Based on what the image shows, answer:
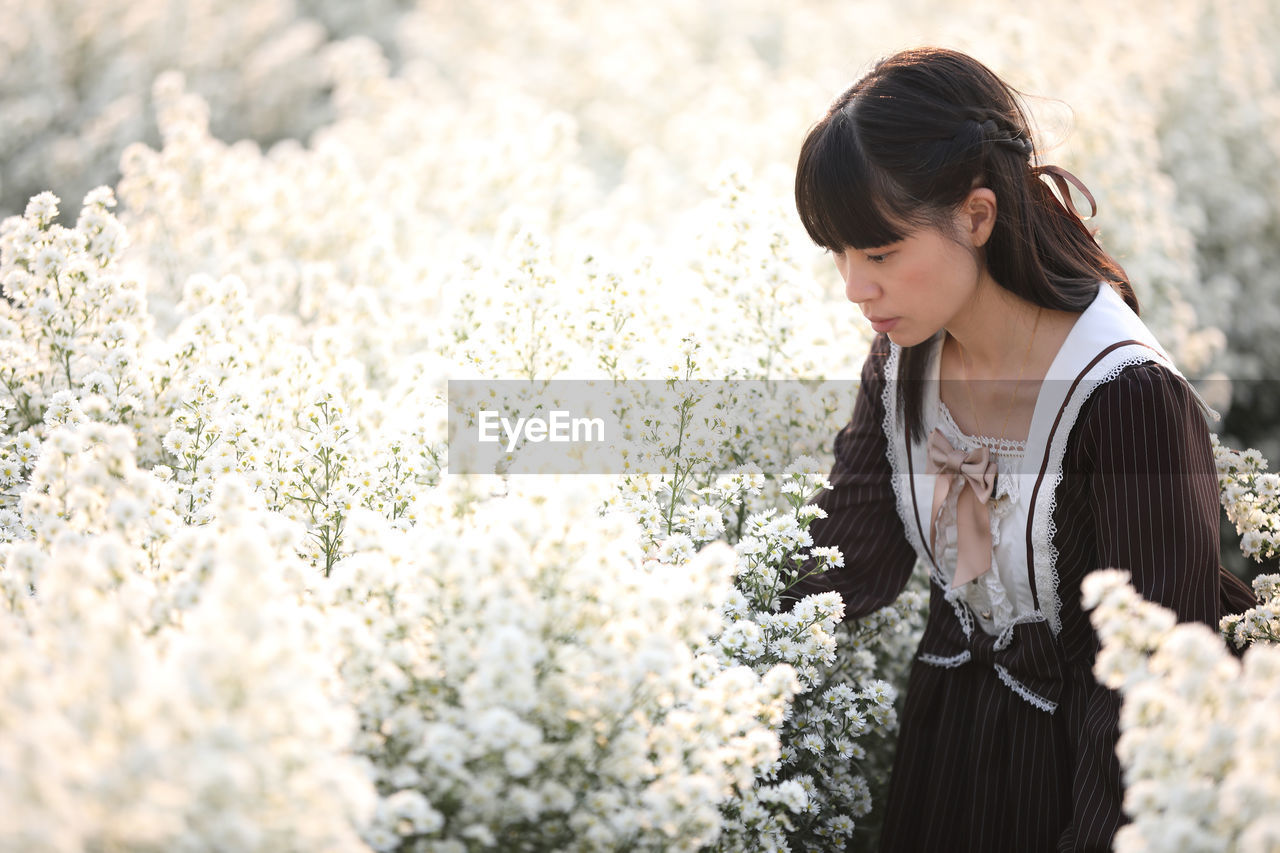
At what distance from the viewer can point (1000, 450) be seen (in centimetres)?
214

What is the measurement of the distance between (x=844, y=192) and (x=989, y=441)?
0.63 metres

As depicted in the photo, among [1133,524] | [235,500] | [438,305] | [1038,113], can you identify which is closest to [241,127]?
[438,305]

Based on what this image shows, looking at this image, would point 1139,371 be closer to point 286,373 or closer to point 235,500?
point 235,500

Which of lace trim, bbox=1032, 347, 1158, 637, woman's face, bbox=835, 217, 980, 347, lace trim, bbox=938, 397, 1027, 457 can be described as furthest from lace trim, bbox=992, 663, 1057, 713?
woman's face, bbox=835, 217, 980, 347

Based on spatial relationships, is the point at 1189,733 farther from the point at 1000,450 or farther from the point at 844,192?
the point at 844,192

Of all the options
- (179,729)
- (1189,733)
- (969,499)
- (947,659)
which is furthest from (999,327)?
(179,729)

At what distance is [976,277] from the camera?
207 centimetres

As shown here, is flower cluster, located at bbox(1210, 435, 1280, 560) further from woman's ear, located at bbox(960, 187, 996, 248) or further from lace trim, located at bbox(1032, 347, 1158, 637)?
woman's ear, located at bbox(960, 187, 996, 248)

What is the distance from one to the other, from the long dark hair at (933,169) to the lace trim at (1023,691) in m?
0.77

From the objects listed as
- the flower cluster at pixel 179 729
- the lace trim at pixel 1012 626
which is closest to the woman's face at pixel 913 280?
the lace trim at pixel 1012 626

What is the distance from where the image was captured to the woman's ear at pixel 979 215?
199 cm

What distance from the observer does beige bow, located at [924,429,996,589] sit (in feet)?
6.98

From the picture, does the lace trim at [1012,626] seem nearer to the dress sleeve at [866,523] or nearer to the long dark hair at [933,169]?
the dress sleeve at [866,523]

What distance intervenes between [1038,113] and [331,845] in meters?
4.75
